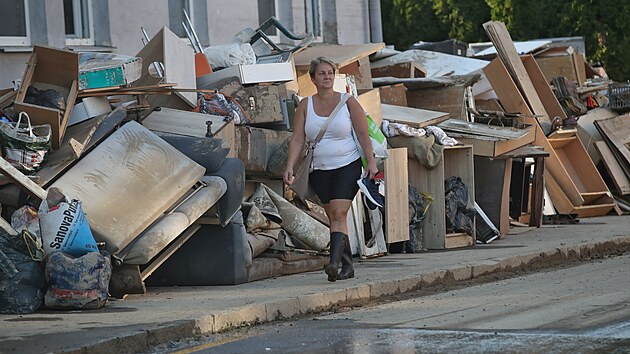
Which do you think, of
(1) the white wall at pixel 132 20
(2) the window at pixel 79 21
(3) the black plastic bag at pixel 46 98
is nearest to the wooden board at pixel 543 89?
(1) the white wall at pixel 132 20

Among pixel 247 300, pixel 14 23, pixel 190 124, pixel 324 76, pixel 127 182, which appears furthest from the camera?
pixel 14 23

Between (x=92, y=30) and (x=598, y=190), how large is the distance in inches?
304

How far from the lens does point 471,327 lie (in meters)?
7.70

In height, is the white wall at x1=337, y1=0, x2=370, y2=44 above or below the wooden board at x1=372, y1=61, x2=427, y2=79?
above

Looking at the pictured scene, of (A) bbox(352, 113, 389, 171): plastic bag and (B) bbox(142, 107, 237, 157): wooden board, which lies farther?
(B) bbox(142, 107, 237, 157): wooden board

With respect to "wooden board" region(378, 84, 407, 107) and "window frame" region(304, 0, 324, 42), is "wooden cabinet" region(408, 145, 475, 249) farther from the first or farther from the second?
"window frame" region(304, 0, 324, 42)

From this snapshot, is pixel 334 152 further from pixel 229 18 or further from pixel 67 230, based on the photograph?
pixel 229 18

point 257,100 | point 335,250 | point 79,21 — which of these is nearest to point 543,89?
point 257,100

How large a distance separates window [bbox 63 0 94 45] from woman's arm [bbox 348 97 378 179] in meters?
5.40

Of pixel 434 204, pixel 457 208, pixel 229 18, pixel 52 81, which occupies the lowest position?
pixel 457 208

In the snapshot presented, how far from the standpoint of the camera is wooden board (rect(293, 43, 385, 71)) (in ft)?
46.4

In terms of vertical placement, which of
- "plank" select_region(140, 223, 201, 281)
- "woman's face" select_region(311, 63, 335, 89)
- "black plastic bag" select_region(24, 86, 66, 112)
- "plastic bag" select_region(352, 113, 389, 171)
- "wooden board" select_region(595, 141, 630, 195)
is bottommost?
"wooden board" select_region(595, 141, 630, 195)

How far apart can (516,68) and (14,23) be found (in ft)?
24.0

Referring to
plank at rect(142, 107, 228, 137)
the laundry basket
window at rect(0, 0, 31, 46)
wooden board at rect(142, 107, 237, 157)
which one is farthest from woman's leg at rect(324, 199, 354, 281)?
the laundry basket
